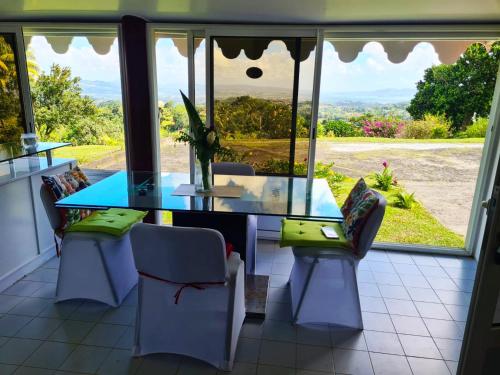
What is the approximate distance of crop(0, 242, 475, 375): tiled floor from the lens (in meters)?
1.89

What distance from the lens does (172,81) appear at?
360cm

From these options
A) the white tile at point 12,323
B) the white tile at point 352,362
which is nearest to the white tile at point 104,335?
the white tile at point 12,323

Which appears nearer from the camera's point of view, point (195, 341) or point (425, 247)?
point (195, 341)

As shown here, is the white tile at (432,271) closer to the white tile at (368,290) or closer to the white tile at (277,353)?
the white tile at (368,290)

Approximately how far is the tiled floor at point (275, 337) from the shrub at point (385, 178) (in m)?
2.18

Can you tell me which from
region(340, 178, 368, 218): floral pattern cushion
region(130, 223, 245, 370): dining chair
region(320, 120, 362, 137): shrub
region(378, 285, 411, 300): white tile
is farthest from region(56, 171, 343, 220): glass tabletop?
region(320, 120, 362, 137): shrub

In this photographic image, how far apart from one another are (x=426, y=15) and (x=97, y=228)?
3005 millimetres

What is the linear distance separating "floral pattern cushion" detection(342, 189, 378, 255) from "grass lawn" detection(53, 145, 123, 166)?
3037 mm

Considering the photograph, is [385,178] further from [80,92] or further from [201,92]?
[80,92]

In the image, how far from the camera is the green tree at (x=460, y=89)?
400 centimetres

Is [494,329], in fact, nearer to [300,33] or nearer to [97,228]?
[97,228]

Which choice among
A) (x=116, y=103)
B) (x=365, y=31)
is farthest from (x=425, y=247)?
(x=116, y=103)

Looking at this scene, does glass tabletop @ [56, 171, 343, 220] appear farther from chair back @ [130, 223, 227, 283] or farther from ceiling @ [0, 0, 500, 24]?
ceiling @ [0, 0, 500, 24]

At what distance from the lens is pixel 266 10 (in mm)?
2756
